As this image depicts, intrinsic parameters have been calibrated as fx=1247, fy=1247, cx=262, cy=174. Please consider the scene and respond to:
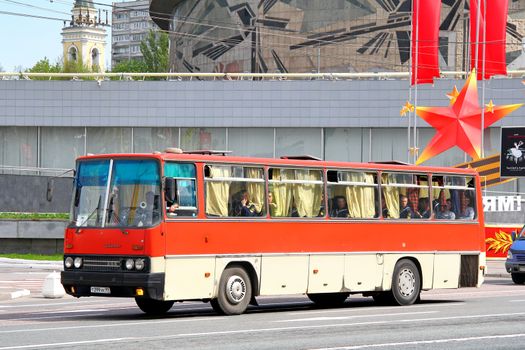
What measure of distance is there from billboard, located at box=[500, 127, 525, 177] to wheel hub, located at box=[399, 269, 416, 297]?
2314 centimetres

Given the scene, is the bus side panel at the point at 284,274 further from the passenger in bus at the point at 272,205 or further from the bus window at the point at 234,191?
the bus window at the point at 234,191

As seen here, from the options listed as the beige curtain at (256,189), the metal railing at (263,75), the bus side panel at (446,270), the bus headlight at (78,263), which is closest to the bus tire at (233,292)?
the beige curtain at (256,189)

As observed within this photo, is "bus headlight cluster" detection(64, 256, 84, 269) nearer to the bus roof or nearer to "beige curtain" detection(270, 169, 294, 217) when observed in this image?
the bus roof

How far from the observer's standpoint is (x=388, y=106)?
59156 mm

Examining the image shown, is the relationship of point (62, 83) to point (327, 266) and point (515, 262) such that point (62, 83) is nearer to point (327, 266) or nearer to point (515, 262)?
point (515, 262)

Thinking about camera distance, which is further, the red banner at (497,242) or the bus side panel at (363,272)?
the red banner at (497,242)

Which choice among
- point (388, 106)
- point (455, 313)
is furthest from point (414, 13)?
point (455, 313)

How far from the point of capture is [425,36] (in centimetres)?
5272

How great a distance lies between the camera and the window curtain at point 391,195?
24609mm

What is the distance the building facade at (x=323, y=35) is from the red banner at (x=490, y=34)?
781 cm

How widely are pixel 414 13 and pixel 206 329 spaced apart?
35968 millimetres

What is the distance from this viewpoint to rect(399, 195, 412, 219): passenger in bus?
2495 cm

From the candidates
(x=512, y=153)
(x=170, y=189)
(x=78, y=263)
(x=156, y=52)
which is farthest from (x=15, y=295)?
(x=156, y=52)

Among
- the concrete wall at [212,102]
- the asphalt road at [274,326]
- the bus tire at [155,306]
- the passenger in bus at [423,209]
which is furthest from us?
the concrete wall at [212,102]
